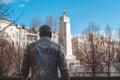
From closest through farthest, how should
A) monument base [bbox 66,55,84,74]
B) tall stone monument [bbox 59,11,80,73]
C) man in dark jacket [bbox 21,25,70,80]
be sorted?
man in dark jacket [bbox 21,25,70,80], monument base [bbox 66,55,84,74], tall stone monument [bbox 59,11,80,73]

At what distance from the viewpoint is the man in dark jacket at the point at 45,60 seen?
4031mm

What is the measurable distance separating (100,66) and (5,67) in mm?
13759

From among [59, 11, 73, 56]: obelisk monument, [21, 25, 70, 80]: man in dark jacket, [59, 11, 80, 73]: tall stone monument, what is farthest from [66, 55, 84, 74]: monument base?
[21, 25, 70, 80]: man in dark jacket

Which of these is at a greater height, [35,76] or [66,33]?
[66,33]

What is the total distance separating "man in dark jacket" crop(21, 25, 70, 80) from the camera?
4031mm

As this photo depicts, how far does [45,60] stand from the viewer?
4.07 meters

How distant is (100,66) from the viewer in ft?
118

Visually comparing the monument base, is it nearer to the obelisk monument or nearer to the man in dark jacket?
the obelisk monument

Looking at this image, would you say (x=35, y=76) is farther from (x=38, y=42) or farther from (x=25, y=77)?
(x=38, y=42)

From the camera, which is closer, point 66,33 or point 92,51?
point 92,51

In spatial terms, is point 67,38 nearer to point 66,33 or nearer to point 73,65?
point 66,33

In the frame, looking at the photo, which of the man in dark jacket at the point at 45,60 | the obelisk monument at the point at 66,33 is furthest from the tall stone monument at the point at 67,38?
the man in dark jacket at the point at 45,60

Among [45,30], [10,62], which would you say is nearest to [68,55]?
[10,62]

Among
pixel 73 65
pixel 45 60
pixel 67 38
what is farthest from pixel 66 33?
pixel 45 60
